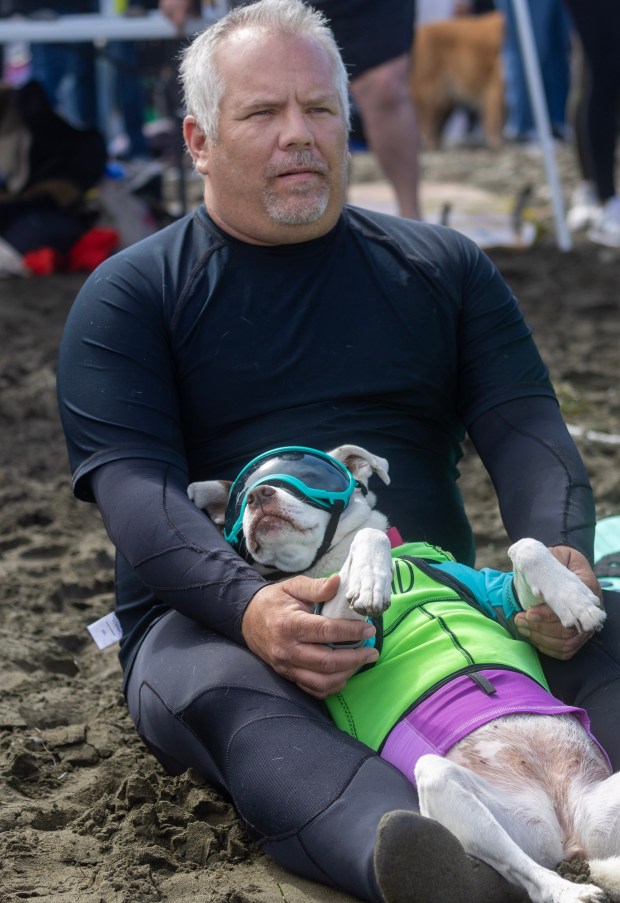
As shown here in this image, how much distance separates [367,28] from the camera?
5.96 metres

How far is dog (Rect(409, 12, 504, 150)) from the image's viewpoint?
1424 cm

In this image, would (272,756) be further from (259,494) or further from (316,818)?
(259,494)

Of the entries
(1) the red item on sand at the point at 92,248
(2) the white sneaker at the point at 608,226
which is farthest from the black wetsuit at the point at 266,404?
(2) the white sneaker at the point at 608,226

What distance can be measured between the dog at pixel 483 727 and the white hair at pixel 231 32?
34.5 inches

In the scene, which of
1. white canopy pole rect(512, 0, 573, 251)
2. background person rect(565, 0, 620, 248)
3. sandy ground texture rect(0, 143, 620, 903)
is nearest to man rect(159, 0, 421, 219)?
sandy ground texture rect(0, 143, 620, 903)

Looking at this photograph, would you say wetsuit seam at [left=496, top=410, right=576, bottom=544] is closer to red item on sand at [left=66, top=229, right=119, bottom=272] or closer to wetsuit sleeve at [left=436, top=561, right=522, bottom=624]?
wetsuit sleeve at [left=436, top=561, right=522, bottom=624]

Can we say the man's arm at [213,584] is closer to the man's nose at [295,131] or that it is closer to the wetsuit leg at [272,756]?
the wetsuit leg at [272,756]

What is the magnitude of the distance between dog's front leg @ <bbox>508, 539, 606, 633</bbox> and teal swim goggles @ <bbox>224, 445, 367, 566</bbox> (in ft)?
1.32

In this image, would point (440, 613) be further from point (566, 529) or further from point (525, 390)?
point (525, 390)

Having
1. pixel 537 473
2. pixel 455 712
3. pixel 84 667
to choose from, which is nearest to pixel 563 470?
pixel 537 473

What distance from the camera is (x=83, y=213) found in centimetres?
727

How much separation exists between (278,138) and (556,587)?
1.21m

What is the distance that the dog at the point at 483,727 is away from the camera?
1944mm

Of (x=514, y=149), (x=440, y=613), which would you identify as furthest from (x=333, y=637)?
Result: (x=514, y=149)
